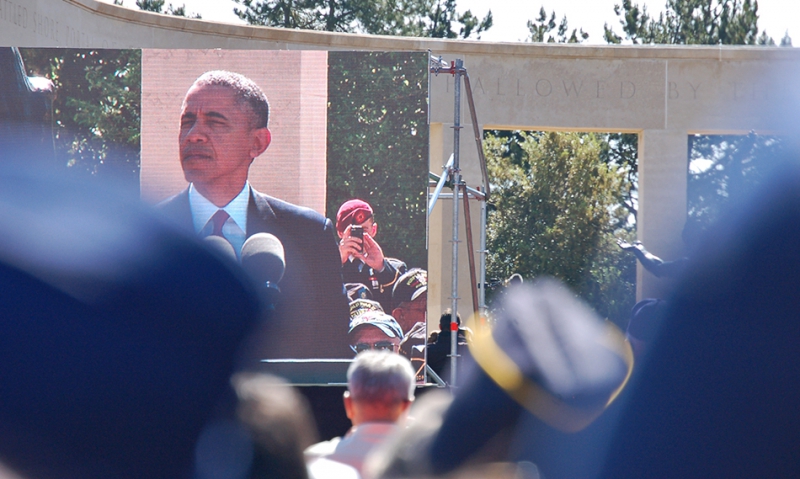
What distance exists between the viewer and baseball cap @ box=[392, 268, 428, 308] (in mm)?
8016

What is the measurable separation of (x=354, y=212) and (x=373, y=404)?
5.95m

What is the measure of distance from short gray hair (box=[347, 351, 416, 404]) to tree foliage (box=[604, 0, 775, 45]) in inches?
1171

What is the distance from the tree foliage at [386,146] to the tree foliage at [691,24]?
2423 centimetres

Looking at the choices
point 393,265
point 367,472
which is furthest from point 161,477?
point 393,265

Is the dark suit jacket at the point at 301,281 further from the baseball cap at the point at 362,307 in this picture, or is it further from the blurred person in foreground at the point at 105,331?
the blurred person in foreground at the point at 105,331

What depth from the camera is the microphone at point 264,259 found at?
7762mm

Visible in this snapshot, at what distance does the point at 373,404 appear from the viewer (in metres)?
2.22

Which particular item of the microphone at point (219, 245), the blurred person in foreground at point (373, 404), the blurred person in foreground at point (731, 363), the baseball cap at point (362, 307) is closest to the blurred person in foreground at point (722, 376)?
the blurred person in foreground at point (731, 363)

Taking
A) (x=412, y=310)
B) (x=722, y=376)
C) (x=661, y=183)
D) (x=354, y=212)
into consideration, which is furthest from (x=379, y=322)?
(x=661, y=183)

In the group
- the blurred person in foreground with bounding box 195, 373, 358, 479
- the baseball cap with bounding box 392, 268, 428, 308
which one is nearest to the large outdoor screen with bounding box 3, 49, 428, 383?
the baseball cap with bounding box 392, 268, 428, 308

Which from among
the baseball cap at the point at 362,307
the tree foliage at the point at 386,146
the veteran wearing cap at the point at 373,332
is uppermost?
the tree foliage at the point at 386,146

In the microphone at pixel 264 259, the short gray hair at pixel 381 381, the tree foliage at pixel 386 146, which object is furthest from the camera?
the tree foliage at pixel 386 146

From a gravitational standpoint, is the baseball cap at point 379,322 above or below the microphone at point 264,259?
below

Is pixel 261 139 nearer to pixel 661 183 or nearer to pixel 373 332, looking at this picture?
pixel 373 332
